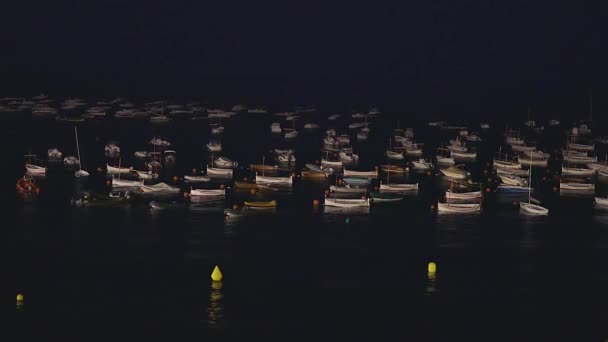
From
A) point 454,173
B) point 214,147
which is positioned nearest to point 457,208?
point 454,173

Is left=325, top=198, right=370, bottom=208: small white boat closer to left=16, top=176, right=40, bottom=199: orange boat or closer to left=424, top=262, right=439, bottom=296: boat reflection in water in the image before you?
left=424, top=262, right=439, bottom=296: boat reflection in water

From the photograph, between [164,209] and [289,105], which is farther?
[289,105]

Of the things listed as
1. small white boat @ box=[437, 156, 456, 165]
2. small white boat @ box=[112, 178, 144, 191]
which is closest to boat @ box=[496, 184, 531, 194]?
small white boat @ box=[437, 156, 456, 165]

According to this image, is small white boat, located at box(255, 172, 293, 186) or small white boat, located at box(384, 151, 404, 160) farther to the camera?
small white boat, located at box(384, 151, 404, 160)

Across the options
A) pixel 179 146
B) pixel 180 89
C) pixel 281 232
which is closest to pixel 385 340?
pixel 281 232

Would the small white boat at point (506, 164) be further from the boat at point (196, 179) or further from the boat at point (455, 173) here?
the boat at point (196, 179)

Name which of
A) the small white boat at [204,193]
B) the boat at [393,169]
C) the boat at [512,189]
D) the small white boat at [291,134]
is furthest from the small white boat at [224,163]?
the small white boat at [291,134]

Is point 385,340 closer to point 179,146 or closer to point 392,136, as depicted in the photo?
point 179,146
